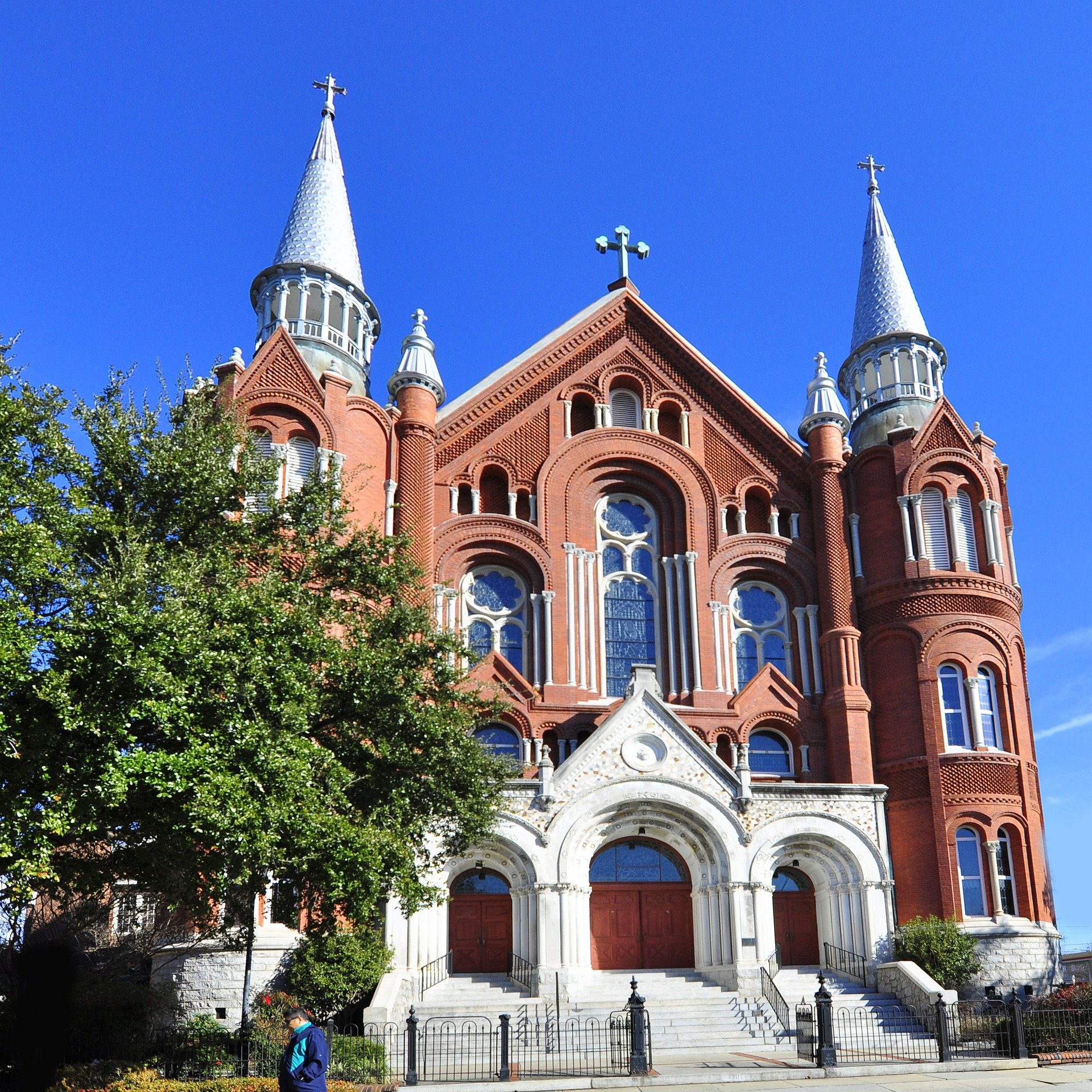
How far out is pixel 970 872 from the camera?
2995 centimetres

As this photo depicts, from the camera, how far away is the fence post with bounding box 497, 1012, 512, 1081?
63.9ft

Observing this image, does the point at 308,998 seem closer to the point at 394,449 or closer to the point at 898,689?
the point at 394,449

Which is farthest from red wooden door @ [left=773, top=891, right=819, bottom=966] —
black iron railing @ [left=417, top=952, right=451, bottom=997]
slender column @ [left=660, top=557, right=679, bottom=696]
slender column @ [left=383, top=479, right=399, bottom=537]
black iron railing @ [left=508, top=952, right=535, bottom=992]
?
slender column @ [left=383, top=479, right=399, bottom=537]

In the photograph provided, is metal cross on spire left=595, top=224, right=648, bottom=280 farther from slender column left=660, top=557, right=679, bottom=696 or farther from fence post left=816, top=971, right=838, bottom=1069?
fence post left=816, top=971, right=838, bottom=1069

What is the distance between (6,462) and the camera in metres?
17.1

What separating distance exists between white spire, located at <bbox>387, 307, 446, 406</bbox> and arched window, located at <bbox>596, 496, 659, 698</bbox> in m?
6.42

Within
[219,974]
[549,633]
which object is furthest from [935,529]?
[219,974]

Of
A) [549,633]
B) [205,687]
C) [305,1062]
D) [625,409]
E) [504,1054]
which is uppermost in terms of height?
[625,409]

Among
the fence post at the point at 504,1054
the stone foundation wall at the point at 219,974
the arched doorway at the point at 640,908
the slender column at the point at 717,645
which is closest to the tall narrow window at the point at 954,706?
the slender column at the point at 717,645

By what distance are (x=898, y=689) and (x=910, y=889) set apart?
5.54m

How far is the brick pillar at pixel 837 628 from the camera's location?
3114cm

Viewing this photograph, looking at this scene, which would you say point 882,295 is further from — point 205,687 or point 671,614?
point 205,687

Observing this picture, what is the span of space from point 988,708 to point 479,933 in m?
15.5

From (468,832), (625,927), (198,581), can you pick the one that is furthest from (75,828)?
(625,927)
